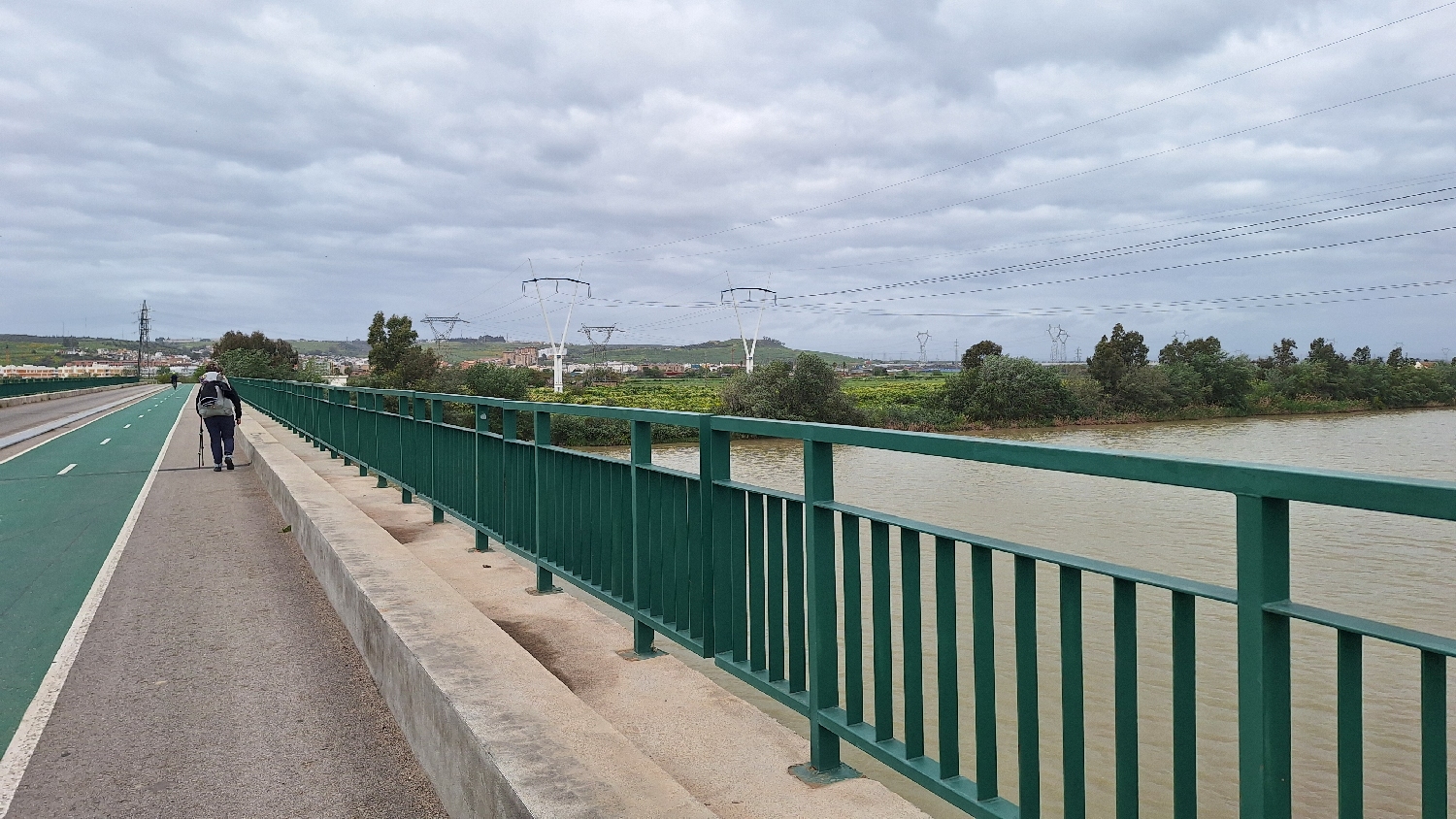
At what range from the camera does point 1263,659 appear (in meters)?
2.05

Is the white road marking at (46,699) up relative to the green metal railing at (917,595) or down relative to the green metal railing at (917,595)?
down

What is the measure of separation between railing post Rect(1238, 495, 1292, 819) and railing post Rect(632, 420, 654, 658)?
10.7ft

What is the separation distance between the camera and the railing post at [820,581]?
3596mm

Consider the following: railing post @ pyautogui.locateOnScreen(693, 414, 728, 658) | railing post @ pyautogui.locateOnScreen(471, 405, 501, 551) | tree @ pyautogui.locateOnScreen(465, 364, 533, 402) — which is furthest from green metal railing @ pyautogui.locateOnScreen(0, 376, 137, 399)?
railing post @ pyautogui.locateOnScreen(693, 414, 728, 658)

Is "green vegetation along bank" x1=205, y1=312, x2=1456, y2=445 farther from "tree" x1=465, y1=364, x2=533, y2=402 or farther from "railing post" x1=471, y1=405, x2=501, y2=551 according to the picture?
"railing post" x1=471, y1=405, x2=501, y2=551

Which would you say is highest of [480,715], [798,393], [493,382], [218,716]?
[493,382]

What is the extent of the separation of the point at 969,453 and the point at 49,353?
184 metres

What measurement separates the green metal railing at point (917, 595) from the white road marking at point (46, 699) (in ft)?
9.19

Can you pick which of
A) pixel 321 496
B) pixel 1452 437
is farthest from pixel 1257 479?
pixel 1452 437

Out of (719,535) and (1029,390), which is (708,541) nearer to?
(719,535)

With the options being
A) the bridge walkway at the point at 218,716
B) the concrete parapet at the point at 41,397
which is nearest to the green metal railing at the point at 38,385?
the concrete parapet at the point at 41,397

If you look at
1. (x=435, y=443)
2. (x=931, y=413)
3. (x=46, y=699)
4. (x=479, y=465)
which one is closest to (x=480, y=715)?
(x=46, y=699)

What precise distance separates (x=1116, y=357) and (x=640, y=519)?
70.6 metres

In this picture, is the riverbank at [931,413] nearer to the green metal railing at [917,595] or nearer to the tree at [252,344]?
the green metal railing at [917,595]
